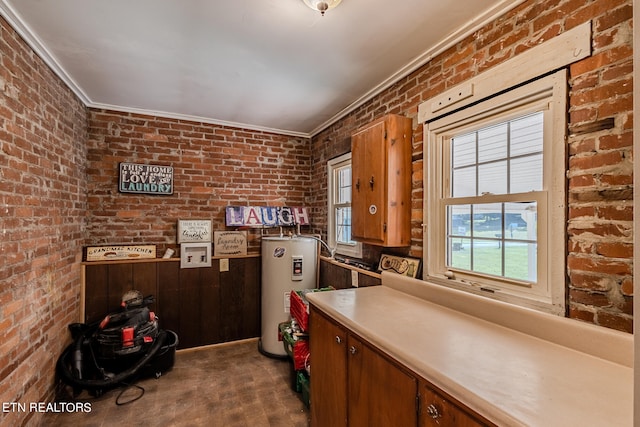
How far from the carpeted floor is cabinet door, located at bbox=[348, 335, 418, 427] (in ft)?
3.28

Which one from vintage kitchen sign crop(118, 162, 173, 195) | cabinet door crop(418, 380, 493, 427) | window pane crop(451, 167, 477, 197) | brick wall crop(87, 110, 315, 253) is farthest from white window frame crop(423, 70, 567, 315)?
Answer: vintage kitchen sign crop(118, 162, 173, 195)

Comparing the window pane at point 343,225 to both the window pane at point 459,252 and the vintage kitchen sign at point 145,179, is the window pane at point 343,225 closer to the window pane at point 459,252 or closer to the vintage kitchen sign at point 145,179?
the window pane at point 459,252

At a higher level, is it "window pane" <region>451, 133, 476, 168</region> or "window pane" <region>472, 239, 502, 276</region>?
"window pane" <region>451, 133, 476, 168</region>

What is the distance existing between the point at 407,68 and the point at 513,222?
1.35 m

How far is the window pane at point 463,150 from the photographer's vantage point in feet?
6.10

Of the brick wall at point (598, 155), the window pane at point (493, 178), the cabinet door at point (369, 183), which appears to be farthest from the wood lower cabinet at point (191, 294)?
the brick wall at point (598, 155)

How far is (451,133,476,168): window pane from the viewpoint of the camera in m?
1.86

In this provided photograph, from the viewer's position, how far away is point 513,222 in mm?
1595

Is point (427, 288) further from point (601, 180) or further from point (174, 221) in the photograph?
point (174, 221)

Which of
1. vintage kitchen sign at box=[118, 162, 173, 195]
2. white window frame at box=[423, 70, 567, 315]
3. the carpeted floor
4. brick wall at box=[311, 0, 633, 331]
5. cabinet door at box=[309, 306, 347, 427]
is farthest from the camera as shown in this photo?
vintage kitchen sign at box=[118, 162, 173, 195]

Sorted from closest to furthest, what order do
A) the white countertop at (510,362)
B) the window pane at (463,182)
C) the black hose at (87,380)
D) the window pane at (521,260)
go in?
the white countertop at (510,362) < the window pane at (521,260) < the window pane at (463,182) < the black hose at (87,380)

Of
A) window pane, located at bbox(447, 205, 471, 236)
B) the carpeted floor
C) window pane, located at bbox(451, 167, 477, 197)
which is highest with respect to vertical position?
window pane, located at bbox(451, 167, 477, 197)

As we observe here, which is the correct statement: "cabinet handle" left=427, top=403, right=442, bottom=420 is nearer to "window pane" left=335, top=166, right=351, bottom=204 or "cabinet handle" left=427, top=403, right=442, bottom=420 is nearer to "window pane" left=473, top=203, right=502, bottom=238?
"window pane" left=473, top=203, right=502, bottom=238

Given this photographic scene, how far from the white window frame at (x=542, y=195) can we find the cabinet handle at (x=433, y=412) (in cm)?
76
